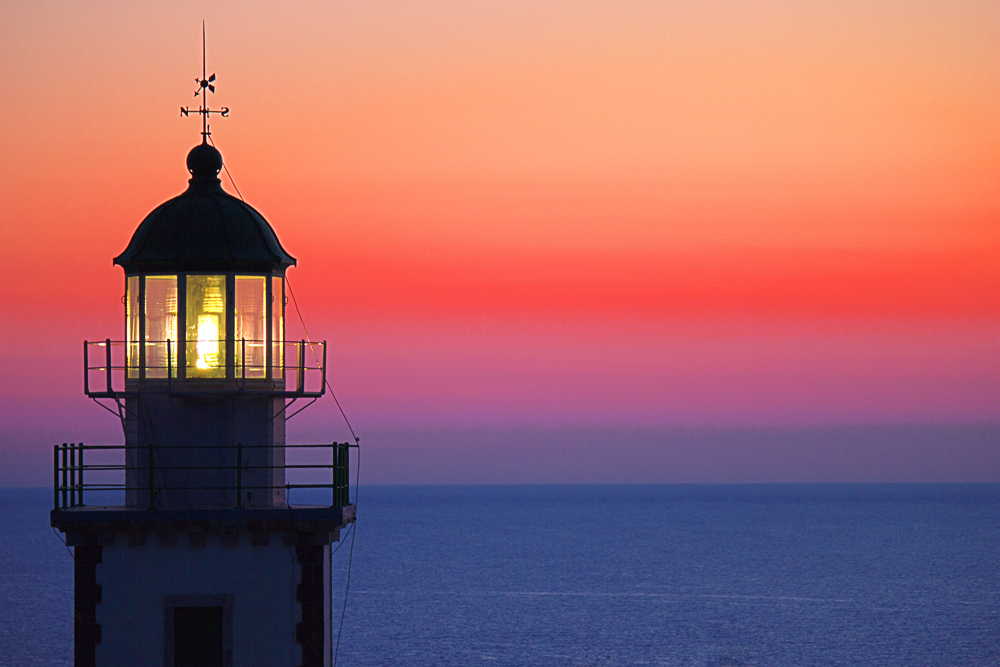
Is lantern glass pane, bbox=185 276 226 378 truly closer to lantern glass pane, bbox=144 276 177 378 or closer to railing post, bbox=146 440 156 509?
lantern glass pane, bbox=144 276 177 378

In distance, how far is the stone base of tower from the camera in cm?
1603

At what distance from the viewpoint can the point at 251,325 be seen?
55.5 ft

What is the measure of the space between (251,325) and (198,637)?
3.98 metres

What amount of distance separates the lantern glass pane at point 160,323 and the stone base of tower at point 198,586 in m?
1.94

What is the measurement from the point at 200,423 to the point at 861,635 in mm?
68803

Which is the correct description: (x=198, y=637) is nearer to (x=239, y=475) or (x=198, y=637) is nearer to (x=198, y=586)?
(x=198, y=586)

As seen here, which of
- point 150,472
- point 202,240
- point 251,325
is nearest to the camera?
point 150,472

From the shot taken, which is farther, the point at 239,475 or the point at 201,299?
the point at 201,299

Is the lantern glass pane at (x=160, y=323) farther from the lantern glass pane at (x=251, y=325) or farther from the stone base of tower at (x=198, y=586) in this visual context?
the stone base of tower at (x=198, y=586)

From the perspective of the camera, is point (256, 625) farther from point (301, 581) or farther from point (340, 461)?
point (340, 461)

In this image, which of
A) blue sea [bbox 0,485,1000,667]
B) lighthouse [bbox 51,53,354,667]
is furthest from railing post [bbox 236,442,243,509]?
blue sea [bbox 0,485,1000,667]

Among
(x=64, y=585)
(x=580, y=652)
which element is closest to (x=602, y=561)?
(x=64, y=585)

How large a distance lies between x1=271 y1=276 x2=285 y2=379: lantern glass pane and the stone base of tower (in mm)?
1908

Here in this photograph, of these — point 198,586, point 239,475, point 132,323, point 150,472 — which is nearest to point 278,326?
point 132,323
